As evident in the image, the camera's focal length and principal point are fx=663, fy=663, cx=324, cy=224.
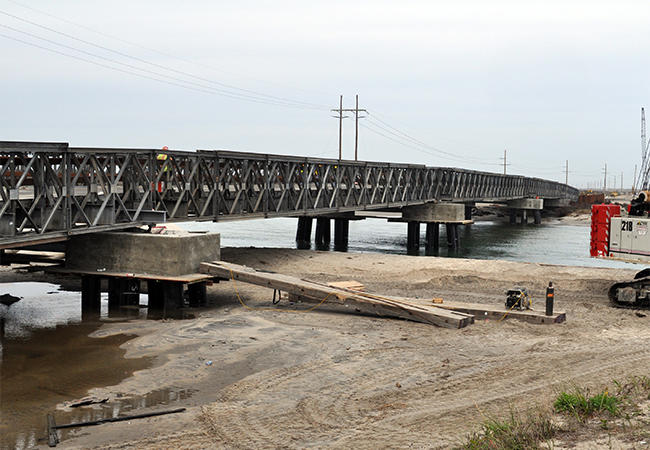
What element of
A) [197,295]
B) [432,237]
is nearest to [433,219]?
[432,237]

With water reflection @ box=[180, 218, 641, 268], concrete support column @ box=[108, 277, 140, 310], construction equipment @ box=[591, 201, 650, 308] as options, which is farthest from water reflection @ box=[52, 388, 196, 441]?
water reflection @ box=[180, 218, 641, 268]

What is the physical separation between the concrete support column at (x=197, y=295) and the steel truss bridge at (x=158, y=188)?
2.85m

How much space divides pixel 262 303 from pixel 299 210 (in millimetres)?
14777

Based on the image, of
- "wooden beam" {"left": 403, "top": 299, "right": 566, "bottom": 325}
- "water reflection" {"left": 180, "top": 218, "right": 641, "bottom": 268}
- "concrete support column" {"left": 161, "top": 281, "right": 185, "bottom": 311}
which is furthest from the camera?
"water reflection" {"left": 180, "top": 218, "right": 641, "bottom": 268}

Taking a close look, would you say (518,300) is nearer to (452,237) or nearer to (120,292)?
(120,292)

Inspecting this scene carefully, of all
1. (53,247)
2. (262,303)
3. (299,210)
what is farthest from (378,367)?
(299,210)

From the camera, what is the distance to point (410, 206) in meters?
51.4

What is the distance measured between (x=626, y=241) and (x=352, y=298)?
8909mm

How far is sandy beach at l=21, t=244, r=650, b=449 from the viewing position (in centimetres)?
928

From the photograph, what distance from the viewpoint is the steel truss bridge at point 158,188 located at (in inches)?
688

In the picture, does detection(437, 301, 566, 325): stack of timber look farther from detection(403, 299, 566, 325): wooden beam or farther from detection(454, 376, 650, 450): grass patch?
detection(454, 376, 650, 450): grass patch

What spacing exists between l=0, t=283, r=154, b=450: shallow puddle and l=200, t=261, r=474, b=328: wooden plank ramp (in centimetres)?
281

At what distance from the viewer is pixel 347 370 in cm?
1232

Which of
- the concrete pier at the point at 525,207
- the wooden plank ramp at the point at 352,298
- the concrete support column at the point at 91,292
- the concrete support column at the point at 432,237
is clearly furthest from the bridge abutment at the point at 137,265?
the concrete pier at the point at 525,207
